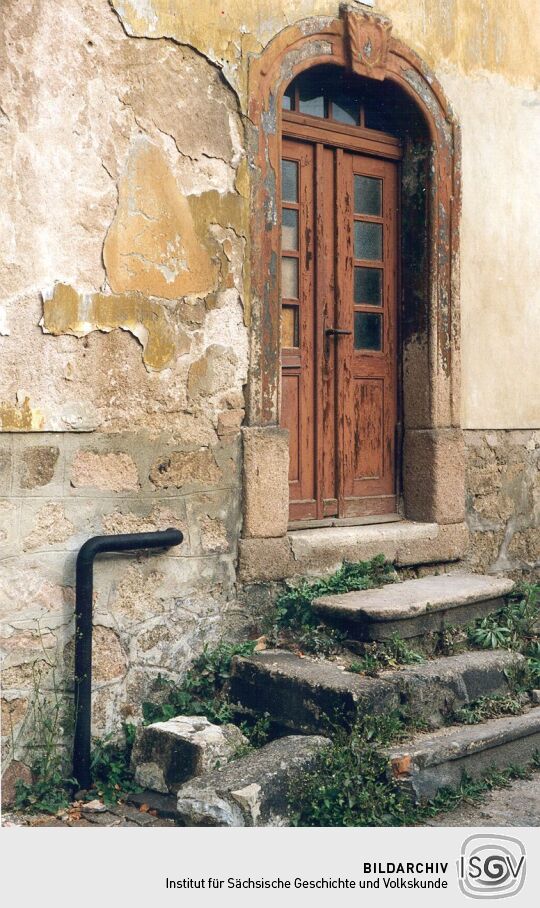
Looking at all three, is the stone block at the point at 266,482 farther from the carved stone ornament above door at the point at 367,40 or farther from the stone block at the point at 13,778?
the carved stone ornament above door at the point at 367,40

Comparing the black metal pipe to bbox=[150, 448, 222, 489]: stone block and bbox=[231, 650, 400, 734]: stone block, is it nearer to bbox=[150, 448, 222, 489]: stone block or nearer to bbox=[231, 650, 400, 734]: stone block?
bbox=[150, 448, 222, 489]: stone block

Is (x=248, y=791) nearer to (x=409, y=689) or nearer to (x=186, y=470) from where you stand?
(x=409, y=689)

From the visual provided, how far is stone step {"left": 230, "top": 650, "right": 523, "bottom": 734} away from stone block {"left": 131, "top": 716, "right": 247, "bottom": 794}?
0.76 feet

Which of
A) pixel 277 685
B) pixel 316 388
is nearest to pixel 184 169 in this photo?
pixel 316 388

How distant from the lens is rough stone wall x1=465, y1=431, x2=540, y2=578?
237 inches

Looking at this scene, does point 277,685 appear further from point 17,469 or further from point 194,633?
point 17,469

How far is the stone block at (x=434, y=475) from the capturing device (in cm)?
576

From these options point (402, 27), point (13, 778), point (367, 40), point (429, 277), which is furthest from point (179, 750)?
point (402, 27)

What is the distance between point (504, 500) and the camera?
244 inches

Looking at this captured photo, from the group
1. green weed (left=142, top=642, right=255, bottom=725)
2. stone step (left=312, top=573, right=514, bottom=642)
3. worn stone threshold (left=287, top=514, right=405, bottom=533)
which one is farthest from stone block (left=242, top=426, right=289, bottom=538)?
green weed (left=142, top=642, right=255, bottom=725)

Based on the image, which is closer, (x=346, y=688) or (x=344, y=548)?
(x=346, y=688)

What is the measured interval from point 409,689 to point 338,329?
82.6 inches

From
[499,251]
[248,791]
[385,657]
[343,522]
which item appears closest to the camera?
[248,791]

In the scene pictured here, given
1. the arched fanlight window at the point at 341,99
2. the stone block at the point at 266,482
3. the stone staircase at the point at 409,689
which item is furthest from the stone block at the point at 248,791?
the arched fanlight window at the point at 341,99
